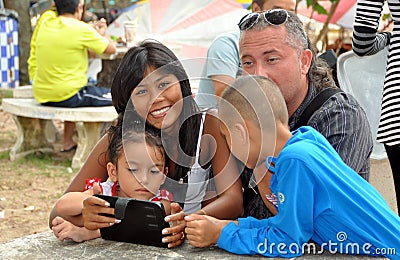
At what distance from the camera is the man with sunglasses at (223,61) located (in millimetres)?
3213

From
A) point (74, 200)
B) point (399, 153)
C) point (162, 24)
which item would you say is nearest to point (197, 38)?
point (162, 24)

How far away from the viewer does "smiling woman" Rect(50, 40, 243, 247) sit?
7.80ft

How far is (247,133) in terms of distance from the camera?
6.56 ft

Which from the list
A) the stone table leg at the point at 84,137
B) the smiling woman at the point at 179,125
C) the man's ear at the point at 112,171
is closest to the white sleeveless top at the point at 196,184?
the smiling woman at the point at 179,125

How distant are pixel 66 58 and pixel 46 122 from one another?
920mm

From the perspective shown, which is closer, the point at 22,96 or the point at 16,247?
the point at 16,247

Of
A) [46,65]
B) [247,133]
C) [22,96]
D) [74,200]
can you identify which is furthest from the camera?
[22,96]

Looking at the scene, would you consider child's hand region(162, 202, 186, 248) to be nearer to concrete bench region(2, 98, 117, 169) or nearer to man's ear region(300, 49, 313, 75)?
man's ear region(300, 49, 313, 75)

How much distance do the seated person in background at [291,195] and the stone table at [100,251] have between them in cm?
3

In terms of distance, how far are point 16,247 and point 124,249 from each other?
1.16 feet

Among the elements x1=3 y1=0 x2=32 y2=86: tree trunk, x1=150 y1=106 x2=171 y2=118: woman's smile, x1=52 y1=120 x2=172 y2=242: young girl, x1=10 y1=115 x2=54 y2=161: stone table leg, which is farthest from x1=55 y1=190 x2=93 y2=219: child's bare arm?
x1=3 y1=0 x2=32 y2=86: tree trunk

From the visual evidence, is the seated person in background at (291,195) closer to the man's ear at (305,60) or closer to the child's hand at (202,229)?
the child's hand at (202,229)

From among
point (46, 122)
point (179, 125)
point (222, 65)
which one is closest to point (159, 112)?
point (179, 125)

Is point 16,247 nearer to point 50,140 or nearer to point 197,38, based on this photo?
point 50,140
